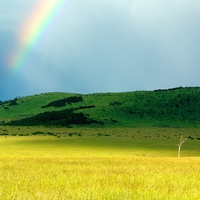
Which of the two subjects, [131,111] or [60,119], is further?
[131,111]

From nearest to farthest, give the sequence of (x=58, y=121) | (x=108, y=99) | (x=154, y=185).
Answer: (x=154, y=185) → (x=58, y=121) → (x=108, y=99)

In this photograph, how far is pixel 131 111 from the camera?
444 feet

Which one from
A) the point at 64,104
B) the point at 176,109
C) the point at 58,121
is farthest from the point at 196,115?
the point at 64,104

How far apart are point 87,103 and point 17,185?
14730 cm

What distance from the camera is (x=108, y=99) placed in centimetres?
15862

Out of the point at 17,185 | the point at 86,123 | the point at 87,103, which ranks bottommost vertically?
the point at 17,185

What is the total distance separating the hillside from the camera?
123312 mm

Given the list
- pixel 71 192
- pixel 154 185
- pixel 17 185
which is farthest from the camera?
pixel 154 185

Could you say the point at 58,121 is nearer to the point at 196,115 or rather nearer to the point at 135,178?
the point at 196,115

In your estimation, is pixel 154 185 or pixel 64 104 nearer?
pixel 154 185

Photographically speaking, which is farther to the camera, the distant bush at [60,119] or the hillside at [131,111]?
the hillside at [131,111]

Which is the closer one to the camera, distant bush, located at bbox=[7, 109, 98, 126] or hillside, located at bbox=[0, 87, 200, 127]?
distant bush, located at bbox=[7, 109, 98, 126]

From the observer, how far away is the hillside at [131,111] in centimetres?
12331

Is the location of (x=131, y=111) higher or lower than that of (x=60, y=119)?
higher
